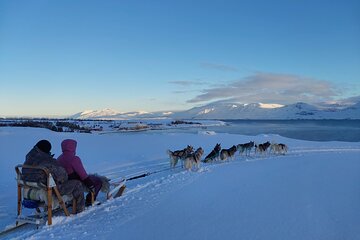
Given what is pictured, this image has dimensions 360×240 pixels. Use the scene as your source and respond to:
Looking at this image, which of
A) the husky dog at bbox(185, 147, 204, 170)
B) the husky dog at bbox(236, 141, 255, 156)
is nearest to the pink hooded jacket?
the husky dog at bbox(185, 147, 204, 170)

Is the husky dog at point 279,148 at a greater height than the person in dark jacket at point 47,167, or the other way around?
the person in dark jacket at point 47,167

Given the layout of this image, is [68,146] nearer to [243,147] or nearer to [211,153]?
[211,153]

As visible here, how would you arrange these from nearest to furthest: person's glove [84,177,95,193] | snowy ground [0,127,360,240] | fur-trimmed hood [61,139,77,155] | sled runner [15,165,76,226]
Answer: snowy ground [0,127,360,240] < sled runner [15,165,76,226] < fur-trimmed hood [61,139,77,155] < person's glove [84,177,95,193]

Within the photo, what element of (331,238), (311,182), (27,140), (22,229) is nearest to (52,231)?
(22,229)

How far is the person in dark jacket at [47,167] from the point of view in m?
4.88

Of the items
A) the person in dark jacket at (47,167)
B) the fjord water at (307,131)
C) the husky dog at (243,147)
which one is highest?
the person in dark jacket at (47,167)

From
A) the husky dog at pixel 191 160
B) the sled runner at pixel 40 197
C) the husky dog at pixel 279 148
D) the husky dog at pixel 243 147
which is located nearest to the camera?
the sled runner at pixel 40 197

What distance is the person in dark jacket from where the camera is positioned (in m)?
4.88

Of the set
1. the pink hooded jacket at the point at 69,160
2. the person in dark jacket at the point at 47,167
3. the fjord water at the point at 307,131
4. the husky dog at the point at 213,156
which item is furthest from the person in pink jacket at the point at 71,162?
the fjord water at the point at 307,131

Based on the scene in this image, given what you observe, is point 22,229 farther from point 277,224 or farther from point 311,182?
point 311,182

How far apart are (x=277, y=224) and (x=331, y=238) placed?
28.7 inches

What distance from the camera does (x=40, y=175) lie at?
484 cm

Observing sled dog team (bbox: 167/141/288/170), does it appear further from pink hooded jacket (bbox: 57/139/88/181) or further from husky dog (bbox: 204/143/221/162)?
pink hooded jacket (bbox: 57/139/88/181)

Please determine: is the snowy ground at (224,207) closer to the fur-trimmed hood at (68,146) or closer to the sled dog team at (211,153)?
the sled dog team at (211,153)
